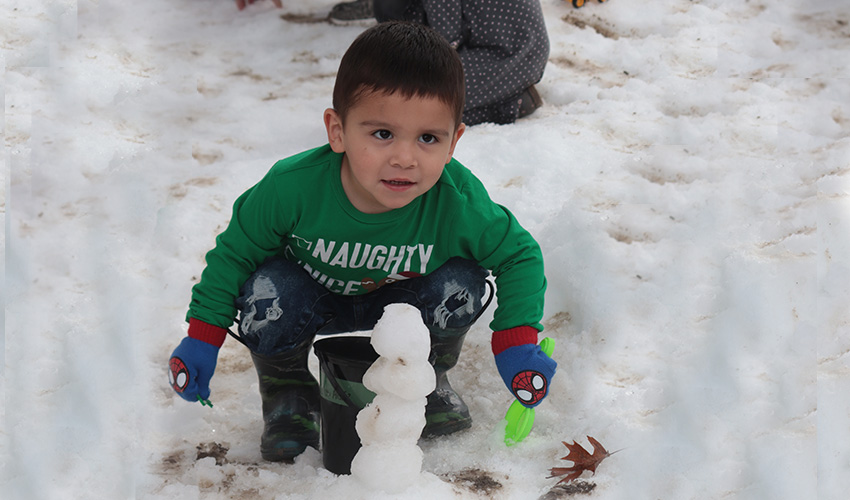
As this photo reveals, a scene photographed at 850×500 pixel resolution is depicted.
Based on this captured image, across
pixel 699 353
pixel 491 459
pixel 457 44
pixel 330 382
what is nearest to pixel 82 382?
pixel 330 382

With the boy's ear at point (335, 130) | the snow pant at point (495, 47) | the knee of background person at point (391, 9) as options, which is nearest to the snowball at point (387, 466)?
the boy's ear at point (335, 130)

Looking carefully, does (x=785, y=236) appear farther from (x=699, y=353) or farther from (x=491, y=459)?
(x=491, y=459)

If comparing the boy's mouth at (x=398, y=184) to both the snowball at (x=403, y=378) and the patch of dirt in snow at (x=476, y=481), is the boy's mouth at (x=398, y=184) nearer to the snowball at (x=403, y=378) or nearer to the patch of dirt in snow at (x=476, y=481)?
the snowball at (x=403, y=378)

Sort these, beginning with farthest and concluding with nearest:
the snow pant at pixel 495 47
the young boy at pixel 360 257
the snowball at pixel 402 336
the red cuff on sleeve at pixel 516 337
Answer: the snow pant at pixel 495 47
the red cuff on sleeve at pixel 516 337
the young boy at pixel 360 257
the snowball at pixel 402 336

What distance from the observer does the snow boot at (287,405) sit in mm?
1520

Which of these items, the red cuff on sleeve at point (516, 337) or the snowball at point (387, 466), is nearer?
the snowball at point (387, 466)

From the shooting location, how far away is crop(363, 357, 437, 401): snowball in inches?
48.4

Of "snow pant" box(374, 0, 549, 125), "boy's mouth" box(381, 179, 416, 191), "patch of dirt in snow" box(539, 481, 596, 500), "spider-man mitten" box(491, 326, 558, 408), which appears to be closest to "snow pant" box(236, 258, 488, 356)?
"spider-man mitten" box(491, 326, 558, 408)

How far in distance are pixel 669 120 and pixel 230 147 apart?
1.36 m

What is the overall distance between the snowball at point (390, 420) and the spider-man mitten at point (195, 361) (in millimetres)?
331

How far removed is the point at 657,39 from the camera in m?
3.04

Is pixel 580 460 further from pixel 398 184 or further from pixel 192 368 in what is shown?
pixel 192 368

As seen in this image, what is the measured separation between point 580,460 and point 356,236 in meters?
0.56

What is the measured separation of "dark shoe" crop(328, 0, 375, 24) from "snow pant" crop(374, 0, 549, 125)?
657 millimetres
